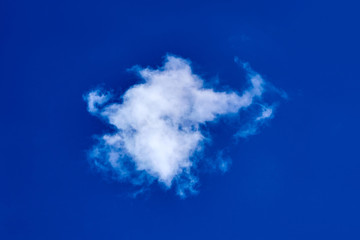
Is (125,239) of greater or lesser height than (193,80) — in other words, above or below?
below

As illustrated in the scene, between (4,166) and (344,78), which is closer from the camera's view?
(4,166)

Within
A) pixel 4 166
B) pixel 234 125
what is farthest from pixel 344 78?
pixel 4 166

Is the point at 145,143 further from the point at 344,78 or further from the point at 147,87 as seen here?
the point at 344,78

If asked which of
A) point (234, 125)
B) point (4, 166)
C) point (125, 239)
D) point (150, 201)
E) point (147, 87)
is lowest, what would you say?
point (125, 239)

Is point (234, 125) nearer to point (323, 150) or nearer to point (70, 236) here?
point (323, 150)

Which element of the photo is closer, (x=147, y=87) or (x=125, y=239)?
(x=125, y=239)

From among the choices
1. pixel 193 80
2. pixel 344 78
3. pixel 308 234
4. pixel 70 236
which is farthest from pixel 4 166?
pixel 344 78
